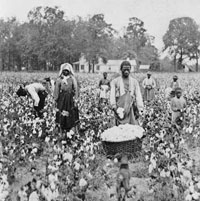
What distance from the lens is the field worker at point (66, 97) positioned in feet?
22.9

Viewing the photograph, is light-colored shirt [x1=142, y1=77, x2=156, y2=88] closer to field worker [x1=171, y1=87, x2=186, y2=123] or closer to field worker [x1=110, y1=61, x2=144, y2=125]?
field worker [x1=171, y1=87, x2=186, y2=123]

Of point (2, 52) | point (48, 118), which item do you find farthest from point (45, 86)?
point (2, 52)

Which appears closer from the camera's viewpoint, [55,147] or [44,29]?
[55,147]

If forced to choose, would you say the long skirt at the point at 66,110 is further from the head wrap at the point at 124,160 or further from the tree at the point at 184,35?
the tree at the point at 184,35

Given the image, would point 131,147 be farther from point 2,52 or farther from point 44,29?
point 2,52

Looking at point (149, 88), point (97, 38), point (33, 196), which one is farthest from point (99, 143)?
point (97, 38)

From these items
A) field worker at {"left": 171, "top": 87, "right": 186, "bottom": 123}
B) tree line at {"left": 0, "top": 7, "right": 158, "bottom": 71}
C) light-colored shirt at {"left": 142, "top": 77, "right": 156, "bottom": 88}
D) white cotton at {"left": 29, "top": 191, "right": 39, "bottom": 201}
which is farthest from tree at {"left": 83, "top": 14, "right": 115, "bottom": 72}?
white cotton at {"left": 29, "top": 191, "right": 39, "bottom": 201}

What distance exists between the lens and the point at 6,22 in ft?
166

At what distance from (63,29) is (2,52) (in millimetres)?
12930

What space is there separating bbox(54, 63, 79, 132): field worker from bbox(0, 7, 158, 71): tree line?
93.8ft

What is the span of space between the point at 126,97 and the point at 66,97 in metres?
2.09

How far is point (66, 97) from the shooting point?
706 centimetres

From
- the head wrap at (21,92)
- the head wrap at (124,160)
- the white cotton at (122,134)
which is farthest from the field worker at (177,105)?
the head wrap at (124,160)

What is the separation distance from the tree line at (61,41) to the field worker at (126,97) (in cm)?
3046
